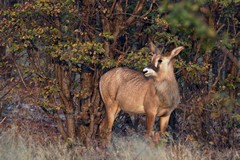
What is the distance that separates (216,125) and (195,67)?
152 cm

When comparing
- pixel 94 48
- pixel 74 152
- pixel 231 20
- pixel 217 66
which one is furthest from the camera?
pixel 217 66

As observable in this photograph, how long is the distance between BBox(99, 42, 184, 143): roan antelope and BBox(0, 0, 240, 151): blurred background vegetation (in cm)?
20

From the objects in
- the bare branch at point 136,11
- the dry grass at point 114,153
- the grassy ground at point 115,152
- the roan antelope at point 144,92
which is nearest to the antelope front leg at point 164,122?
the roan antelope at point 144,92

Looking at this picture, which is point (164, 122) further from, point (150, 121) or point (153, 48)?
point (153, 48)

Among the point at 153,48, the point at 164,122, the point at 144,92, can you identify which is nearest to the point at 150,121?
the point at 164,122

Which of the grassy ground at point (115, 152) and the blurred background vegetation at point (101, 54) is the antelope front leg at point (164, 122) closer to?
the blurred background vegetation at point (101, 54)

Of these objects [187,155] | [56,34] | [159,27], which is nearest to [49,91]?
[56,34]

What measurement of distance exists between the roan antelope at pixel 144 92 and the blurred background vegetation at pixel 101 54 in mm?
198

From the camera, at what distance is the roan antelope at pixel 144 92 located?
33.8 ft

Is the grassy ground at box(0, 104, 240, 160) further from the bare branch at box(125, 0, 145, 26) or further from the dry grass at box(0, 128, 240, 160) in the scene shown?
the bare branch at box(125, 0, 145, 26)

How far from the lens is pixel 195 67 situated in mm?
9805

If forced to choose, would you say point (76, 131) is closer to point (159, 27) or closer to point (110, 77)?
point (110, 77)

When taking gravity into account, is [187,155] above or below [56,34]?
below

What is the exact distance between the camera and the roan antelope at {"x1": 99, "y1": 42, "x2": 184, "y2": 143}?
10289 mm
